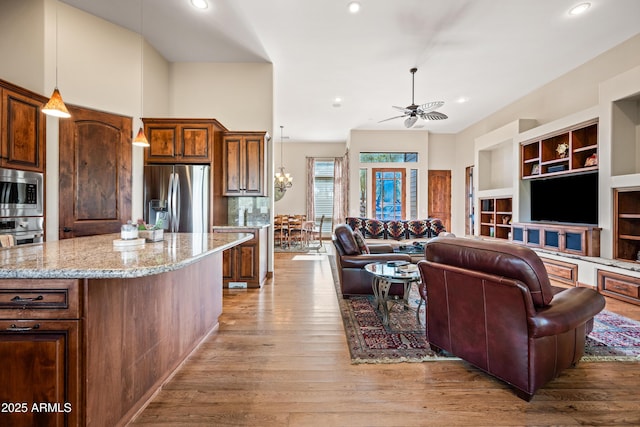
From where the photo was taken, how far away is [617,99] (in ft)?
12.5

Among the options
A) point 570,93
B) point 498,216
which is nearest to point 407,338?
point 570,93

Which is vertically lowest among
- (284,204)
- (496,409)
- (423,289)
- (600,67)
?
(496,409)

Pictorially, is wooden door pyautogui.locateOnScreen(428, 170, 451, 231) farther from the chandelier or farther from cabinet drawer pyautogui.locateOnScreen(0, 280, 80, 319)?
cabinet drawer pyautogui.locateOnScreen(0, 280, 80, 319)

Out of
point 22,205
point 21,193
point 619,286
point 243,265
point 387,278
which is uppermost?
point 21,193

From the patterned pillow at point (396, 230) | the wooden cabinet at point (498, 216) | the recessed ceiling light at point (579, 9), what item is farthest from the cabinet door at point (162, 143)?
the wooden cabinet at point (498, 216)

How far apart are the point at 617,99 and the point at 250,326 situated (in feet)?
18.1

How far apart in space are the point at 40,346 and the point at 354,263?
A: 291 cm

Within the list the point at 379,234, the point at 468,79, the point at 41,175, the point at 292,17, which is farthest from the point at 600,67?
the point at 41,175

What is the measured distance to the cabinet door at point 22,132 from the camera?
2.76 m

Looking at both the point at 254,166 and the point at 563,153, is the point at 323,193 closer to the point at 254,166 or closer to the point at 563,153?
the point at 254,166

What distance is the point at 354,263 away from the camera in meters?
3.61

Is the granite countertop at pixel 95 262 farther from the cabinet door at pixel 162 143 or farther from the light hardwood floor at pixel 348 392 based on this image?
the cabinet door at pixel 162 143

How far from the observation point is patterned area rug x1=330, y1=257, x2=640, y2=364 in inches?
88.1

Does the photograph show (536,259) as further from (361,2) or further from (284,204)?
(284,204)
